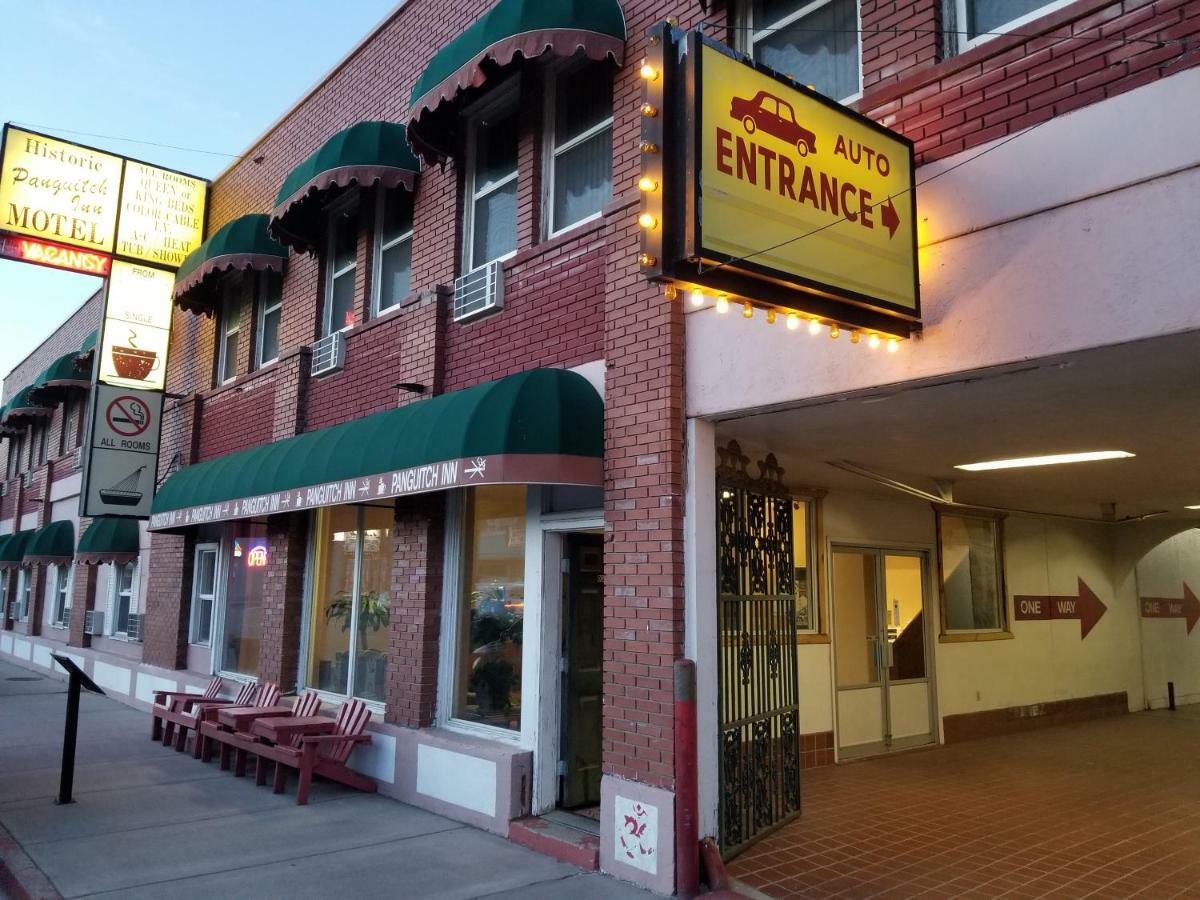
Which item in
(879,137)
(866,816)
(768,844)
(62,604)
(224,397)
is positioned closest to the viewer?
(879,137)

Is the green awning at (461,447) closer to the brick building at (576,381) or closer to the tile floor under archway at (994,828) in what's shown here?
the brick building at (576,381)

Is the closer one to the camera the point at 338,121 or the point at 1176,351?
the point at 1176,351

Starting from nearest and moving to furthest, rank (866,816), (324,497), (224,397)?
(866,816)
(324,497)
(224,397)

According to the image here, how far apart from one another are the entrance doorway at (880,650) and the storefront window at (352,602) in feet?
15.5

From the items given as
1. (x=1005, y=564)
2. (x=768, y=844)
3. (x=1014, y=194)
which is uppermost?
(x=1014, y=194)

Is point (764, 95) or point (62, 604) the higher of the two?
point (764, 95)

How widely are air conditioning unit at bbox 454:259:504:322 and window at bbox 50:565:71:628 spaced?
53.8 feet

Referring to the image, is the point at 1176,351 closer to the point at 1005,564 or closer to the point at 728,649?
the point at 728,649

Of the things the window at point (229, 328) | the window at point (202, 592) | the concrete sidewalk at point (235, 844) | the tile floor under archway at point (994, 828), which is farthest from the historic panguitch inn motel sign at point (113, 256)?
the tile floor under archway at point (994, 828)

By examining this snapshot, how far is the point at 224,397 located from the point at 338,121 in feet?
14.3

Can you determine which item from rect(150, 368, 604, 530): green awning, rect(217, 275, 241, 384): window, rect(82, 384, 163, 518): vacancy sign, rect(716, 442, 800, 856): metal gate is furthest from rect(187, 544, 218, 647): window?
rect(716, 442, 800, 856): metal gate

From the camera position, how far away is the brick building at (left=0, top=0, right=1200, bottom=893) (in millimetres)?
4911

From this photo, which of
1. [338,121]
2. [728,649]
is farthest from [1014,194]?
[338,121]

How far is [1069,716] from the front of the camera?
12.8 metres
